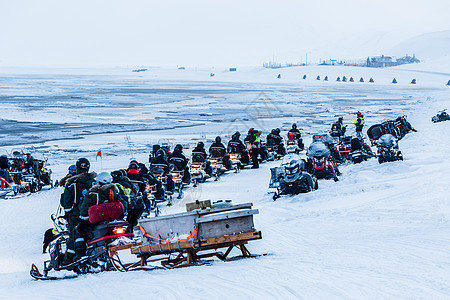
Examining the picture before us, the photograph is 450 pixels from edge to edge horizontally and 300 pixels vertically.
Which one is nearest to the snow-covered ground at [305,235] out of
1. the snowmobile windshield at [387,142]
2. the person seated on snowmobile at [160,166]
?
the snowmobile windshield at [387,142]

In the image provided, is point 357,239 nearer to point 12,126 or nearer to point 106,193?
point 106,193

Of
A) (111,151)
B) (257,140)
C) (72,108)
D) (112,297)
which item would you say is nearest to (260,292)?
(112,297)

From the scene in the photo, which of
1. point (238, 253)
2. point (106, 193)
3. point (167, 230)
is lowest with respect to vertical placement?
point (238, 253)

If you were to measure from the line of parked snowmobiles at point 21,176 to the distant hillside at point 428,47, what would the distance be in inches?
4643

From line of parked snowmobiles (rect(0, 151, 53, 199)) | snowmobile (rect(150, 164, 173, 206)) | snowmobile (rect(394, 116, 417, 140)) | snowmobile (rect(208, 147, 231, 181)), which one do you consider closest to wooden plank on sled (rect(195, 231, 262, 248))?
snowmobile (rect(150, 164, 173, 206))

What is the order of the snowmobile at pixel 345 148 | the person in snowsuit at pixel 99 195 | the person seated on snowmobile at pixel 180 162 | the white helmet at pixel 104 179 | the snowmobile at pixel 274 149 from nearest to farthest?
1. the person in snowsuit at pixel 99 195
2. the white helmet at pixel 104 179
3. the person seated on snowmobile at pixel 180 162
4. the snowmobile at pixel 345 148
5. the snowmobile at pixel 274 149

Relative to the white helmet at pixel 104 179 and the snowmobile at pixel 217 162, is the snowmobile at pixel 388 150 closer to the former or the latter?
the snowmobile at pixel 217 162

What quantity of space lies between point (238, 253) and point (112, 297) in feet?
8.74

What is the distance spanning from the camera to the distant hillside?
424 ft

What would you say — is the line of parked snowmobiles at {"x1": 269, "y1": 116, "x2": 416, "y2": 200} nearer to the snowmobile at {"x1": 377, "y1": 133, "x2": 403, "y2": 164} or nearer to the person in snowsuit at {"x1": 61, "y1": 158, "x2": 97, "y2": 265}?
the snowmobile at {"x1": 377, "y1": 133, "x2": 403, "y2": 164}

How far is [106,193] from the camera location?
24.1 feet

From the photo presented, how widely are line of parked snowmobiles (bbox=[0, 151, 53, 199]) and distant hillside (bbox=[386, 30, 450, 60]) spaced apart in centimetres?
11792

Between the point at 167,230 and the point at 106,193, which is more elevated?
the point at 106,193

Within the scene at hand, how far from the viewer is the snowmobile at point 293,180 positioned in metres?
12.7
